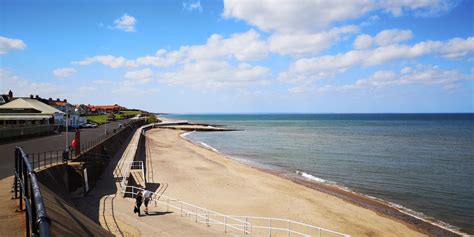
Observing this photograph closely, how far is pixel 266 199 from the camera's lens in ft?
73.7

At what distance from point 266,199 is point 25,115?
42883 millimetres

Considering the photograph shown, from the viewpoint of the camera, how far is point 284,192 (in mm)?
24516

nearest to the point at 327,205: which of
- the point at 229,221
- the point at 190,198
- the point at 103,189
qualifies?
the point at 229,221

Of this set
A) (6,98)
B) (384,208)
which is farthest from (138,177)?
(6,98)

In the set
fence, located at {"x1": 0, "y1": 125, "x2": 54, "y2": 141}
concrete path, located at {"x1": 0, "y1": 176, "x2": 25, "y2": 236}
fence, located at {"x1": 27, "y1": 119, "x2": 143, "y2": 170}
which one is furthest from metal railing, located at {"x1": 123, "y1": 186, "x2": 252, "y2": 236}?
fence, located at {"x1": 0, "y1": 125, "x2": 54, "y2": 141}

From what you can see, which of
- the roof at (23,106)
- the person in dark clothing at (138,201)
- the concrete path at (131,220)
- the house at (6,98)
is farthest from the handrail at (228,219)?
the house at (6,98)

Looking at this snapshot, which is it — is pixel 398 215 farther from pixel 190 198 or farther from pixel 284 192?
pixel 190 198

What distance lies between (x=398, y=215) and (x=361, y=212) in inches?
88.2

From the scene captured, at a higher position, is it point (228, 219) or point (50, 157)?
point (50, 157)

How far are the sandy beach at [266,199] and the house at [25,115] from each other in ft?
83.9

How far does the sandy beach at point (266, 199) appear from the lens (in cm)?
1806

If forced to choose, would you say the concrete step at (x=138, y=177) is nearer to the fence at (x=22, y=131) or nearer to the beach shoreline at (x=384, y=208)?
the beach shoreline at (x=384, y=208)

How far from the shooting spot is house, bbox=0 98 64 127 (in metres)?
47.5

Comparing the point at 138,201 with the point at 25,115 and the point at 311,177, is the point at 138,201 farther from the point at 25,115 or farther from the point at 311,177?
the point at 25,115
